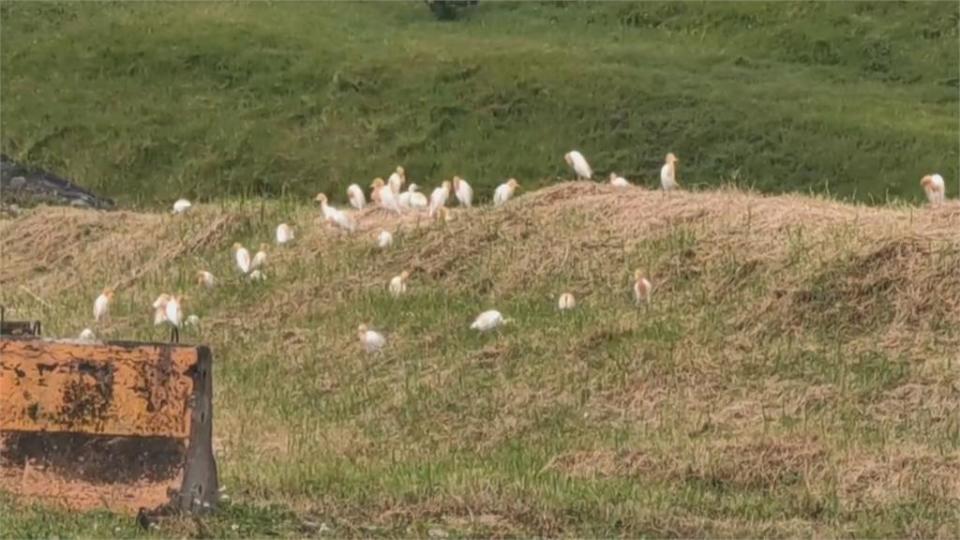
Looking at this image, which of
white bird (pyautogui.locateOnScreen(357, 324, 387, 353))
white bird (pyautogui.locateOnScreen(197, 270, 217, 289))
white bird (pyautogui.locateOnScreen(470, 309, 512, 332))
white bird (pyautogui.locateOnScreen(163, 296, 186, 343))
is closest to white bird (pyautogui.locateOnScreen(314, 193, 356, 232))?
white bird (pyautogui.locateOnScreen(197, 270, 217, 289))

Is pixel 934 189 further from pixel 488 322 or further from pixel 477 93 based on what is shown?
pixel 477 93

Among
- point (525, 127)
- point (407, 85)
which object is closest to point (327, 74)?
point (407, 85)

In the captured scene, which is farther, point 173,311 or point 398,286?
point 398,286

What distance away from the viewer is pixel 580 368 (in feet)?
39.1

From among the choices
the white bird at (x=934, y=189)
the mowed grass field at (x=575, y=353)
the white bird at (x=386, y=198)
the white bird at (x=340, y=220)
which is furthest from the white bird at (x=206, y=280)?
the white bird at (x=934, y=189)

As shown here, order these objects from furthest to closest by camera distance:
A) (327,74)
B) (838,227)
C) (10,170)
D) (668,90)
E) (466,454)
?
1. (327,74)
2. (668,90)
3. (10,170)
4. (838,227)
5. (466,454)

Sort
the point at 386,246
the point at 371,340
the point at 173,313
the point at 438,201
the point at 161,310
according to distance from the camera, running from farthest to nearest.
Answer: the point at 438,201 < the point at 386,246 < the point at 161,310 < the point at 173,313 < the point at 371,340

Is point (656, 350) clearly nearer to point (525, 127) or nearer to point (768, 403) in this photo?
point (768, 403)

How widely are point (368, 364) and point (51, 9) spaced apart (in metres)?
28.0

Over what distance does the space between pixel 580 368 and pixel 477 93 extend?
70.7 feet

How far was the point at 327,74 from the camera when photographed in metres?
34.8

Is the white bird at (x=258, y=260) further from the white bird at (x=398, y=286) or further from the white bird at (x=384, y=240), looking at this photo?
the white bird at (x=398, y=286)

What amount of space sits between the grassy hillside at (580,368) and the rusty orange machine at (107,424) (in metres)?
0.22

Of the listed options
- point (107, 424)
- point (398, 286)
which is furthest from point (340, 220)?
point (107, 424)
